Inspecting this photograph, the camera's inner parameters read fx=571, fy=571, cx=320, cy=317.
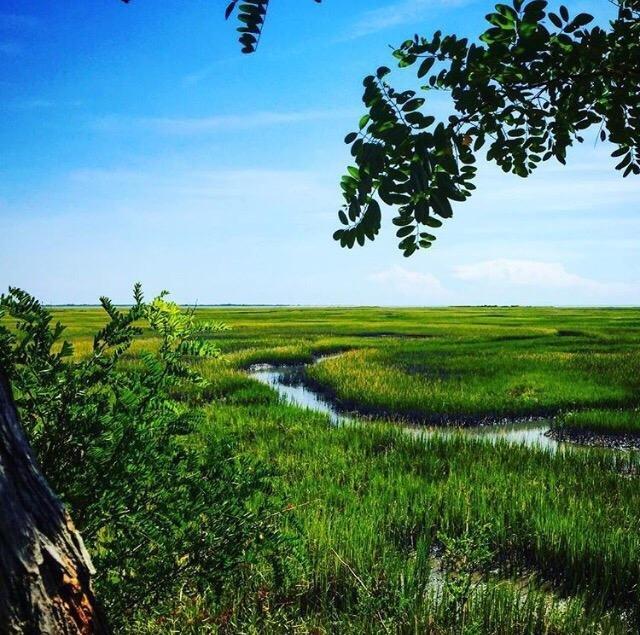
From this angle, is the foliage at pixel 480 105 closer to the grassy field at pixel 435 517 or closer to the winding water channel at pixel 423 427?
the grassy field at pixel 435 517

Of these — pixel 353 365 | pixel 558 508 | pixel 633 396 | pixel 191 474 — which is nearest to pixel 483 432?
pixel 633 396

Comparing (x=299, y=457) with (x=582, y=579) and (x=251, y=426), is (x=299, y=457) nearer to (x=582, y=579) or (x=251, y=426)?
(x=251, y=426)

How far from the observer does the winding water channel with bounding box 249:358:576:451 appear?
34.0 ft

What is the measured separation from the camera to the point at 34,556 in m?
1.21

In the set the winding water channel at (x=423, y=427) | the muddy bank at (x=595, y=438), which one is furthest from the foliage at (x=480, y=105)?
the muddy bank at (x=595, y=438)

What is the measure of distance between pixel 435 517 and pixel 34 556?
5171 mm

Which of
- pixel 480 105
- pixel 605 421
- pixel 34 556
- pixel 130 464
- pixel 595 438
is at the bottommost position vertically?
pixel 595 438

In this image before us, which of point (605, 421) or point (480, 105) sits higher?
point (480, 105)

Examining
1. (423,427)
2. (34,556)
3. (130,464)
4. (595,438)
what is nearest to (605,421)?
(595,438)

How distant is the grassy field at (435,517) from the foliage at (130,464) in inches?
9.8

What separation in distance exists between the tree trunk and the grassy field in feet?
5.50

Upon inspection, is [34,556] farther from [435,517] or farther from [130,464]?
[435,517]

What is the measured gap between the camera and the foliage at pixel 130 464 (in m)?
2.53

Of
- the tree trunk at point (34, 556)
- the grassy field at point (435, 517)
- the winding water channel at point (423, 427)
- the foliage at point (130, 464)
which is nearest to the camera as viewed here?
the tree trunk at point (34, 556)
